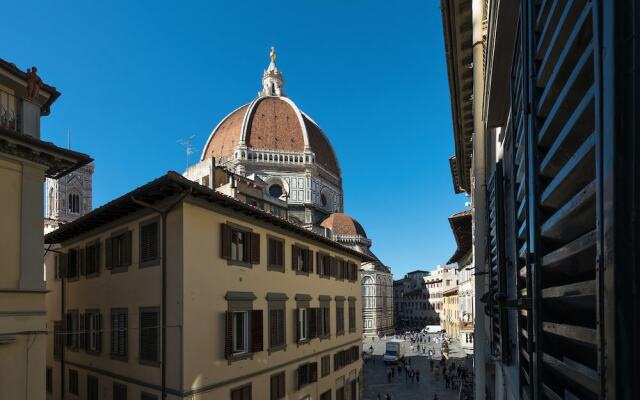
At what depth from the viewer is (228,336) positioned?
15852 mm

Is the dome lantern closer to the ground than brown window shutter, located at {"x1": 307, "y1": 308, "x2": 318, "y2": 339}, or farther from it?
farther from it

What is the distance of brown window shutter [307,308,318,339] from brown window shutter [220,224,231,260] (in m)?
7.24

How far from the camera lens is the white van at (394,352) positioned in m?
54.5

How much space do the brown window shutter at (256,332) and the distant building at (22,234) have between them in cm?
710

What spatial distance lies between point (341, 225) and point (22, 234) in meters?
72.1

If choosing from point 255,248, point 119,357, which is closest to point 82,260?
point 119,357

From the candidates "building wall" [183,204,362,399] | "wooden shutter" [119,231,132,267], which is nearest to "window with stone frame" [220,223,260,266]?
"building wall" [183,204,362,399]

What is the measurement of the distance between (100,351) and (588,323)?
1879 centimetres

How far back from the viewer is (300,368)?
69.5 feet

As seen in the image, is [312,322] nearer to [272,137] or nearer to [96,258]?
[96,258]

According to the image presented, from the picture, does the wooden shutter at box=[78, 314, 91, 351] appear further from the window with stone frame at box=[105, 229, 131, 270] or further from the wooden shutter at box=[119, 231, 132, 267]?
the wooden shutter at box=[119, 231, 132, 267]

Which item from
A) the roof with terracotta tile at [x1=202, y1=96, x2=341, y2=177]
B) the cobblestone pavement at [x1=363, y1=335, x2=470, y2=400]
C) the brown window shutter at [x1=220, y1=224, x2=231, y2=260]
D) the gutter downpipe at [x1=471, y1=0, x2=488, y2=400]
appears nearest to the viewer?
the gutter downpipe at [x1=471, y1=0, x2=488, y2=400]

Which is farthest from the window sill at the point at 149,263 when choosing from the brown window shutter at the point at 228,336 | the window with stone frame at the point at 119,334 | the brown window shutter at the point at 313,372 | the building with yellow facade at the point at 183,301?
the brown window shutter at the point at 313,372

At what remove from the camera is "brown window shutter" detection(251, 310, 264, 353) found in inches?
668
